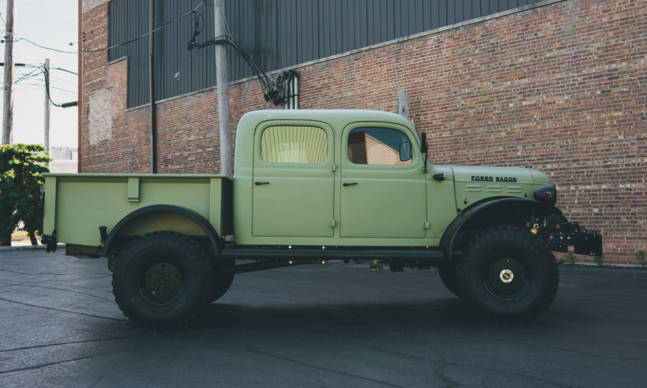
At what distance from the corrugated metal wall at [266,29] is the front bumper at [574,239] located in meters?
7.98

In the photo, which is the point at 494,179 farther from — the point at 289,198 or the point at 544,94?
the point at 544,94

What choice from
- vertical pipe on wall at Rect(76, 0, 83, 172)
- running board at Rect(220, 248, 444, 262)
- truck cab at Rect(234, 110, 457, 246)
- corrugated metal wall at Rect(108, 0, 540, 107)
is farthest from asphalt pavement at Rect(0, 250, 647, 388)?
vertical pipe on wall at Rect(76, 0, 83, 172)

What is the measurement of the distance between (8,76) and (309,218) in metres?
20.7

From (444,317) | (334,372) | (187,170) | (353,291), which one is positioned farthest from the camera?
(187,170)

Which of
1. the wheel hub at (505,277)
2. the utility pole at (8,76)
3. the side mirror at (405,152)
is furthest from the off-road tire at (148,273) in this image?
the utility pole at (8,76)

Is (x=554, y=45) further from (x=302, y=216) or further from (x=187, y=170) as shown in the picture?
(x=187, y=170)

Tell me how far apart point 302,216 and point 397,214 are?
1.04 m

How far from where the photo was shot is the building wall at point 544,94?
35.6 ft

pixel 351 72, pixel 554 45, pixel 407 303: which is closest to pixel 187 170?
pixel 351 72

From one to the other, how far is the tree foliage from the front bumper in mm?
17210

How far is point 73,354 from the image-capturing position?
4.65 m

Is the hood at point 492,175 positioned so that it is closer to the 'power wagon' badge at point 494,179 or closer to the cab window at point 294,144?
the 'power wagon' badge at point 494,179

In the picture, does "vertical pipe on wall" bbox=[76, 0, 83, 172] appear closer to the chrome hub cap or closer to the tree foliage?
the tree foliage

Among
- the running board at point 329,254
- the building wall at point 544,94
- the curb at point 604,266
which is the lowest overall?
the curb at point 604,266
